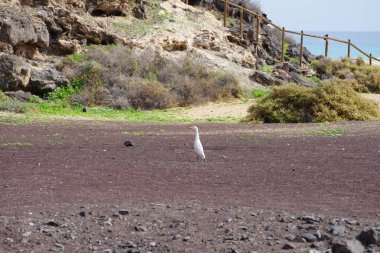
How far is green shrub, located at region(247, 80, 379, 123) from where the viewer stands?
23141mm

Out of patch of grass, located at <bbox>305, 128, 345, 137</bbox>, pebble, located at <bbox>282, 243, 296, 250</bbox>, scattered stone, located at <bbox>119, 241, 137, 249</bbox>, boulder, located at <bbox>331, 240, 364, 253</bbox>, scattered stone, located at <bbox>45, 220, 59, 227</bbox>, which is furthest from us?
patch of grass, located at <bbox>305, 128, 345, 137</bbox>

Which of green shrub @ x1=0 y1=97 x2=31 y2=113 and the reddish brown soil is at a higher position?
green shrub @ x1=0 y1=97 x2=31 y2=113

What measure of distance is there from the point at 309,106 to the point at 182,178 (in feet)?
41.9

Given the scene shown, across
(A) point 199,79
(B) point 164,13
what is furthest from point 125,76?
(B) point 164,13

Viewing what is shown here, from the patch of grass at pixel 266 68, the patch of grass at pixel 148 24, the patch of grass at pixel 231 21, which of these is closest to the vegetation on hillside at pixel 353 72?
the patch of grass at pixel 266 68

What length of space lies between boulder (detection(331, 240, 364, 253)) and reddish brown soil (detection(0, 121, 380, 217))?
1770 mm

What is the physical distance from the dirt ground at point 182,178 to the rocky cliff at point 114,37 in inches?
448

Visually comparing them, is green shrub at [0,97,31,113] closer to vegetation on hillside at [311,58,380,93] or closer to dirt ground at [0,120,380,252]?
dirt ground at [0,120,380,252]

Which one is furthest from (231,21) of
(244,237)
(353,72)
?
(244,237)

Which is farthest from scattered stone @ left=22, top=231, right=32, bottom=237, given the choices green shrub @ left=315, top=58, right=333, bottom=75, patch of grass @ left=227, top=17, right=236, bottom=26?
green shrub @ left=315, top=58, right=333, bottom=75

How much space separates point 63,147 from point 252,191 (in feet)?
19.6

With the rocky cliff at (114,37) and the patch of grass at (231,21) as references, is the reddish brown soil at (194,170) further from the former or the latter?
the patch of grass at (231,21)

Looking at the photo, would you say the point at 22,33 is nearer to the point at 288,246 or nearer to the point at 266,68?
the point at 266,68

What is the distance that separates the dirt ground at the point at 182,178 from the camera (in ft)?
29.1
